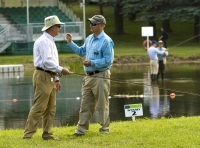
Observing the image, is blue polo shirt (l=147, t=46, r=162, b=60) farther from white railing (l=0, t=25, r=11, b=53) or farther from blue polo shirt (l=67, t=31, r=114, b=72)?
blue polo shirt (l=67, t=31, r=114, b=72)

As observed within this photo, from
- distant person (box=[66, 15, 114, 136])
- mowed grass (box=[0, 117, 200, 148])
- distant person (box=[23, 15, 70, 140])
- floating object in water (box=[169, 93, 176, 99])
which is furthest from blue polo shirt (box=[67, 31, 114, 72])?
floating object in water (box=[169, 93, 176, 99])

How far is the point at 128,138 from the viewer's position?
9031 millimetres

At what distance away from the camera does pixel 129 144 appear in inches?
334

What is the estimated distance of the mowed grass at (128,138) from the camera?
845 cm

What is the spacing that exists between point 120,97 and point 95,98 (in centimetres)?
962

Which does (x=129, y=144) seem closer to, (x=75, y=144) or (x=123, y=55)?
(x=75, y=144)

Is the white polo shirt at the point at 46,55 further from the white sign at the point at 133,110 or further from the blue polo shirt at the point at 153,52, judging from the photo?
the blue polo shirt at the point at 153,52

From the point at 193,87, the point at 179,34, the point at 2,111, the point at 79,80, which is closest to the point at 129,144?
the point at 2,111

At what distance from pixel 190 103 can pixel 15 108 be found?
491cm

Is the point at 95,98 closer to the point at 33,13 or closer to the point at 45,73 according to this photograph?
the point at 45,73

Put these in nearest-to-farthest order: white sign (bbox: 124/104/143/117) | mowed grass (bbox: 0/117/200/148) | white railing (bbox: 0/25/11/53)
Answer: mowed grass (bbox: 0/117/200/148) < white sign (bbox: 124/104/143/117) < white railing (bbox: 0/25/11/53)

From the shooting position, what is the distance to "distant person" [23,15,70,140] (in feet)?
29.6

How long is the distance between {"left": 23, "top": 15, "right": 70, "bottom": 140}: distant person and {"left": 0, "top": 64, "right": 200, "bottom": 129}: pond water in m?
1.60

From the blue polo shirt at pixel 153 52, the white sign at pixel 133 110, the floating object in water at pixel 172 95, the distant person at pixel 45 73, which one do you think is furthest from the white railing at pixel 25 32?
the distant person at pixel 45 73
